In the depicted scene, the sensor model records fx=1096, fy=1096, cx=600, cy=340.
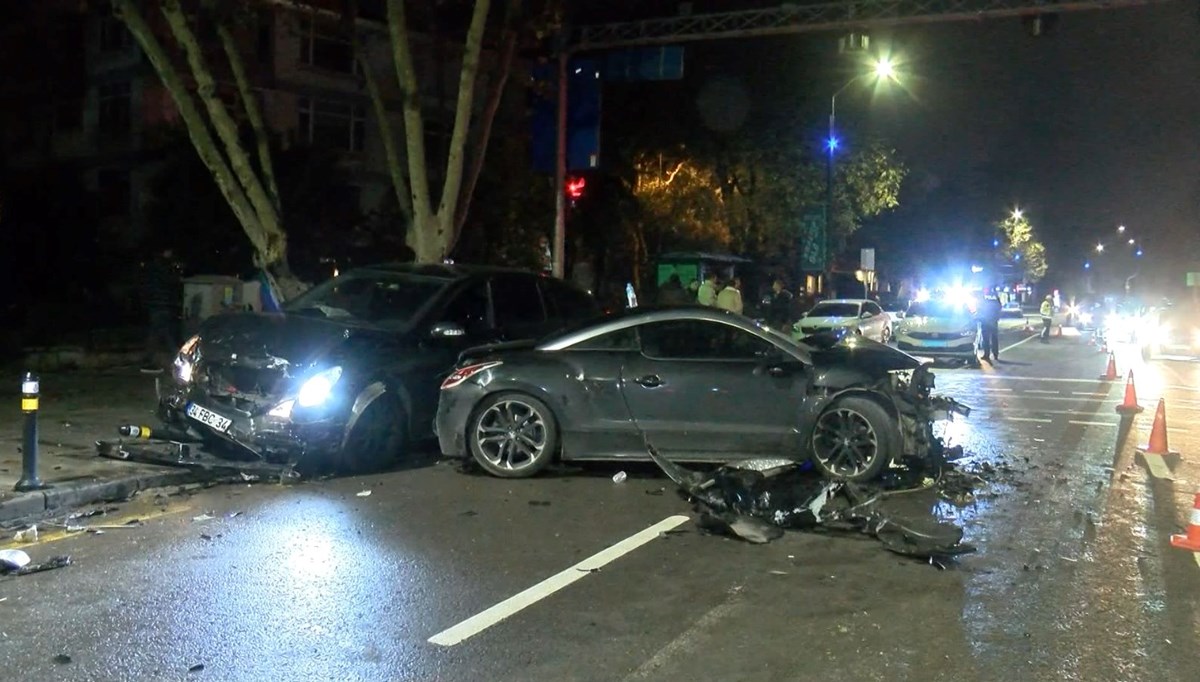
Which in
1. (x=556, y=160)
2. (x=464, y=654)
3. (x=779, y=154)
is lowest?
(x=464, y=654)

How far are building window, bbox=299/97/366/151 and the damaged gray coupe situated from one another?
2442 centimetres

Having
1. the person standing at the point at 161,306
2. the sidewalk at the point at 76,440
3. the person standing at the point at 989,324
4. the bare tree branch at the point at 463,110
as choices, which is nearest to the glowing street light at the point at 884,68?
the person standing at the point at 989,324

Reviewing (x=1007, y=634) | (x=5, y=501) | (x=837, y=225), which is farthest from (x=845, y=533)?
(x=837, y=225)

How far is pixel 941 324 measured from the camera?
22562 mm

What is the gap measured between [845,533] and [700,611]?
206cm

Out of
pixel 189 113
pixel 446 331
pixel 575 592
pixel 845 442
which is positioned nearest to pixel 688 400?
pixel 845 442

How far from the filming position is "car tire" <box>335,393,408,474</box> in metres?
9.38

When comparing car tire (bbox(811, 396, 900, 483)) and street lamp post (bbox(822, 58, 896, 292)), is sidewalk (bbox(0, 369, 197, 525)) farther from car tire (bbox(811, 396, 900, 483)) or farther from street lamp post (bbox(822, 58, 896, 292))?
street lamp post (bbox(822, 58, 896, 292))

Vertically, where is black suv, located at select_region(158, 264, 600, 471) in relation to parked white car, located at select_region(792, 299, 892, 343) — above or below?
below

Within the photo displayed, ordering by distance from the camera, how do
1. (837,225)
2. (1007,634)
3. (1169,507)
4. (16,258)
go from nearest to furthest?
1. (1007,634)
2. (1169,507)
3. (16,258)
4. (837,225)

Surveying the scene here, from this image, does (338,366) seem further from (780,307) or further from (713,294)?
(780,307)

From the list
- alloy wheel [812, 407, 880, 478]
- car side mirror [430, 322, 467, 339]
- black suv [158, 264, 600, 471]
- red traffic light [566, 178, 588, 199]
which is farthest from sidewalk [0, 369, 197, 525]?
red traffic light [566, 178, 588, 199]

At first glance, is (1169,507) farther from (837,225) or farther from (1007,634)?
(837,225)

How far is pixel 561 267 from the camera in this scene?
19141 millimetres
